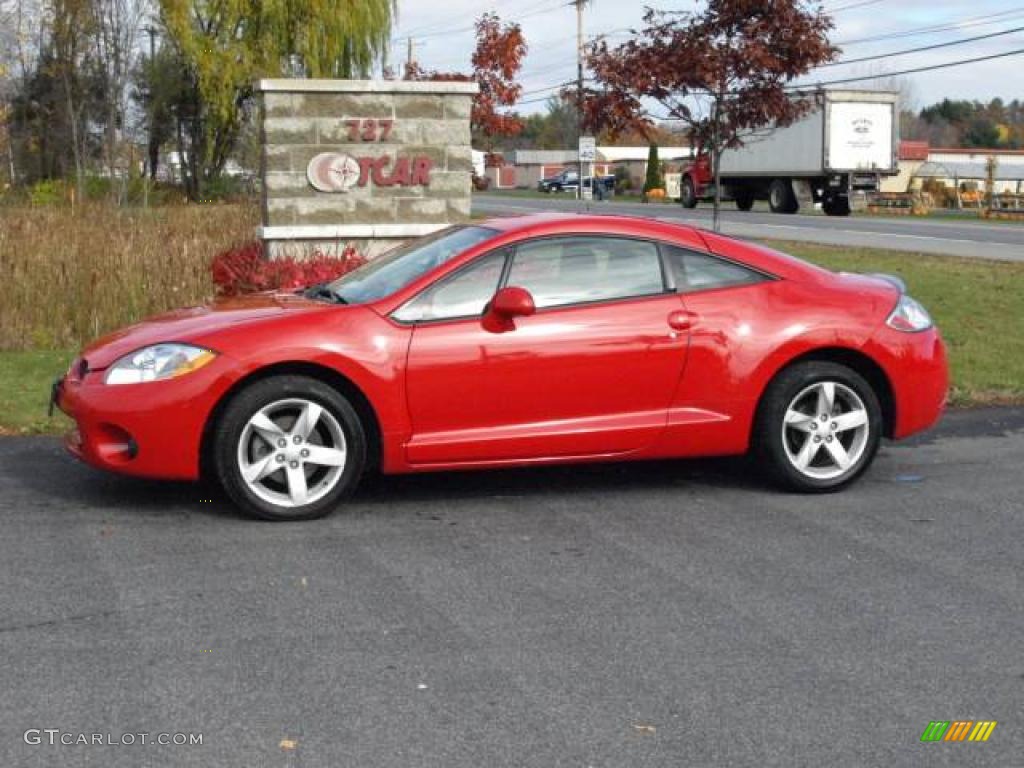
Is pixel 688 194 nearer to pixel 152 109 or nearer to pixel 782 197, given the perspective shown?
pixel 782 197

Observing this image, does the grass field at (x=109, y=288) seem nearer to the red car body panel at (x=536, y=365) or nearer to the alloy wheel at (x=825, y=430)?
the alloy wheel at (x=825, y=430)

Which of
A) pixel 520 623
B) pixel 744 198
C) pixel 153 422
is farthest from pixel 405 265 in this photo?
pixel 744 198

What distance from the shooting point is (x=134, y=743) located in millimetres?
4188

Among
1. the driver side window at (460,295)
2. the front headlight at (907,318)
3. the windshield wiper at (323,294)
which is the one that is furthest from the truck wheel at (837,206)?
the driver side window at (460,295)

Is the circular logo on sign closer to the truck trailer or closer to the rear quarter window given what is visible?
the rear quarter window

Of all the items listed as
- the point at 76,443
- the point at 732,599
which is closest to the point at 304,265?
the point at 76,443

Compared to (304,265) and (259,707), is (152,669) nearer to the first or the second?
(259,707)

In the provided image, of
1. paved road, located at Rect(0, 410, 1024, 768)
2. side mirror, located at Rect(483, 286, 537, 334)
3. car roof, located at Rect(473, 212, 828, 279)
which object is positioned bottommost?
paved road, located at Rect(0, 410, 1024, 768)

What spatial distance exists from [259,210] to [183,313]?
8039mm

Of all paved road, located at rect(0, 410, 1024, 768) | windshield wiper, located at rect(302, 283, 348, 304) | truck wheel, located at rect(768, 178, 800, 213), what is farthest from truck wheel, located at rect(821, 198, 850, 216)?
windshield wiper, located at rect(302, 283, 348, 304)

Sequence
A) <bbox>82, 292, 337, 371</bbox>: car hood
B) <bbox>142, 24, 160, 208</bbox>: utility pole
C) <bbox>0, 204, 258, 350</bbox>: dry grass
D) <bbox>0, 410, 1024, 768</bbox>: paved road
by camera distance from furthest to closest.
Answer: <bbox>142, 24, 160, 208</bbox>: utility pole → <bbox>0, 204, 258, 350</bbox>: dry grass → <bbox>82, 292, 337, 371</bbox>: car hood → <bbox>0, 410, 1024, 768</bbox>: paved road

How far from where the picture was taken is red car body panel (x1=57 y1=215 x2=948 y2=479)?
6.77 meters

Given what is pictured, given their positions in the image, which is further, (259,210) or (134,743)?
(259,210)

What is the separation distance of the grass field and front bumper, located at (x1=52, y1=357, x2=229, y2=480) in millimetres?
4315
